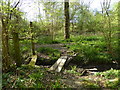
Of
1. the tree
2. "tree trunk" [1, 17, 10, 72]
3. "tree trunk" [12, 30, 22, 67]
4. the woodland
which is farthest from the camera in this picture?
"tree trunk" [12, 30, 22, 67]

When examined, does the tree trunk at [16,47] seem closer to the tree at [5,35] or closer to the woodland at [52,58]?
the woodland at [52,58]

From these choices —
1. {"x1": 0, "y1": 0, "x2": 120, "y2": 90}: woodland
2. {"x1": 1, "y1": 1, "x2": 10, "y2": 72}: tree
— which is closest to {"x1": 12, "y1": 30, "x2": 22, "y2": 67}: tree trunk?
{"x1": 0, "y1": 0, "x2": 120, "y2": 90}: woodland

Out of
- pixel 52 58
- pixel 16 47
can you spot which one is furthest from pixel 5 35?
pixel 52 58

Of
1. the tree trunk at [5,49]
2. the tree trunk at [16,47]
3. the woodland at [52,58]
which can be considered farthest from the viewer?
the tree trunk at [16,47]

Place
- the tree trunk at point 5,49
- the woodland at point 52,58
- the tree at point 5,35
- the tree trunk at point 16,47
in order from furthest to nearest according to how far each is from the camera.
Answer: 1. the tree trunk at point 16,47
2. the tree trunk at point 5,49
3. the woodland at point 52,58
4. the tree at point 5,35

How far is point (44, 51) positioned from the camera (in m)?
6.92

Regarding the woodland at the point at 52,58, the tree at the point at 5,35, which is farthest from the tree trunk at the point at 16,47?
the tree at the point at 5,35

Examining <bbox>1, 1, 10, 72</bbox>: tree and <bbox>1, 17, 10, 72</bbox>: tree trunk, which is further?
<bbox>1, 17, 10, 72</bbox>: tree trunk

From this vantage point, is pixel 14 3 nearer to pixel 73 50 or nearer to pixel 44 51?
pixel 44 51

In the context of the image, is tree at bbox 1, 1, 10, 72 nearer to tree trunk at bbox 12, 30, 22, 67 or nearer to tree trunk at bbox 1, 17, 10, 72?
tree trunk at bbox 1, 17, 10, 72

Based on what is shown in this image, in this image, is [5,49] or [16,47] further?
[16,47]

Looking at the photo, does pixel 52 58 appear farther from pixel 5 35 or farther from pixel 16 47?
pixel 5 35

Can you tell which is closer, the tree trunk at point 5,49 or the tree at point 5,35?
the tree at point 5,35

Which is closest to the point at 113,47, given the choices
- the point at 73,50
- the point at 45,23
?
the point at 73,50
